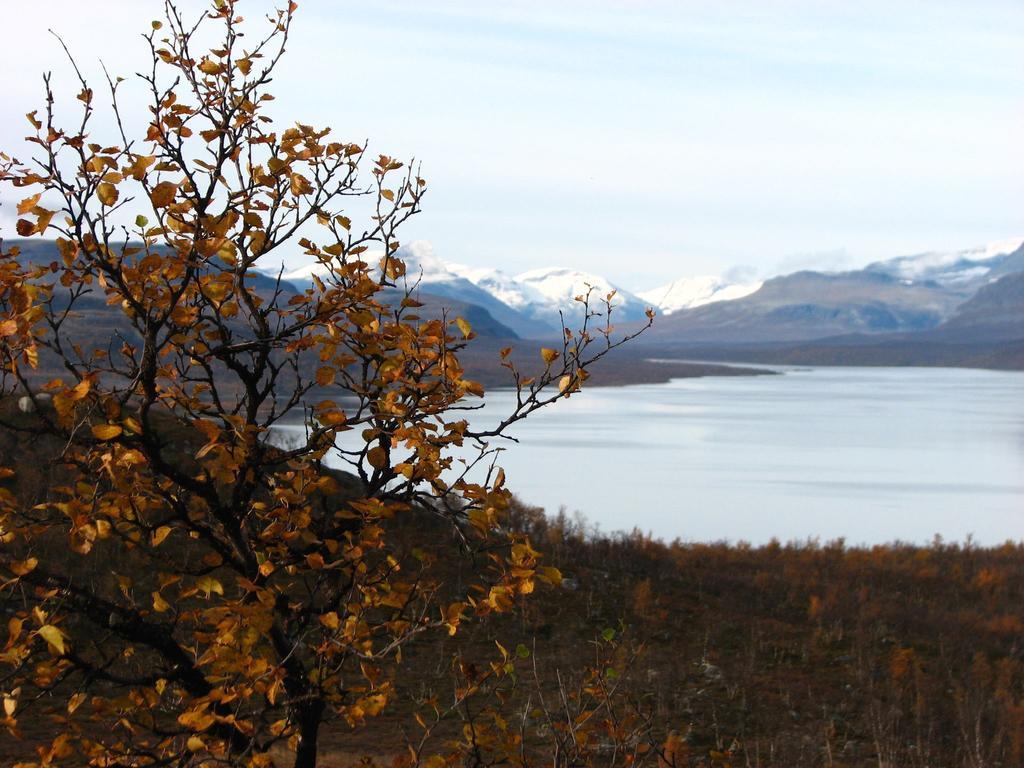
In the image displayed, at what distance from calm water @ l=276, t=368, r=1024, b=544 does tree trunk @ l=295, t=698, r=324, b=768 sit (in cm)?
1877

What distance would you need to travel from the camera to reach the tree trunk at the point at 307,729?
11.1ft

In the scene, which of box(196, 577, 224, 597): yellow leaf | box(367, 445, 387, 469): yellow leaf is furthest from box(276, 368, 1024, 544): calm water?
box(196, 577, 224, 597): yellow leaf

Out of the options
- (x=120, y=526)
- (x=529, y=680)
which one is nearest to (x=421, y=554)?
(x=120, y=526)

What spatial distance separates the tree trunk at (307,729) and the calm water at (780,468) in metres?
18.8

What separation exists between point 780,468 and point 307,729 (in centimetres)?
3355

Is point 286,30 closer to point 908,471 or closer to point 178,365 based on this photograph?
point 178,365

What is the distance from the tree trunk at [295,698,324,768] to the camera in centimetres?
339

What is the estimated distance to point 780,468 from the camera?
35.8 metres

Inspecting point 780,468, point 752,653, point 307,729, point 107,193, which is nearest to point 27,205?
point 107,193

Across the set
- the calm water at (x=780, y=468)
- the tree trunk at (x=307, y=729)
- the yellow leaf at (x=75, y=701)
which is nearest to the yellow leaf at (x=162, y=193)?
the yellow leaf at (x=75, y=701)

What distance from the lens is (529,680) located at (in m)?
10.3

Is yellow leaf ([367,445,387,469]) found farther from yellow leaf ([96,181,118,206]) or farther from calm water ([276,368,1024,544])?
calm water ([276,368,1024,544])

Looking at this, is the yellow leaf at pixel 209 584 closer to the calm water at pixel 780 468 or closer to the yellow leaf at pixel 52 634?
the yellow leaf at pixel 52 634

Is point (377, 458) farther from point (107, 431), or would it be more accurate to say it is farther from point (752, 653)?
point (752, 653)
